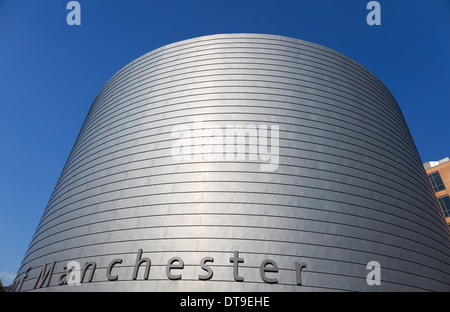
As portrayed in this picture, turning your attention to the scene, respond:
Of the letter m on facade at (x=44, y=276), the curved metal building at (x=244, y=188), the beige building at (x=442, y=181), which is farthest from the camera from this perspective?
the beige building at (x=442, y=181)

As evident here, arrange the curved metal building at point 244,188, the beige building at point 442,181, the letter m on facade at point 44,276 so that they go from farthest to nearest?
the beige building at point 442,181 < the letter m on facade at point 44,276 < the curved metal building at point 244,188

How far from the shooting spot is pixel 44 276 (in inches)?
555

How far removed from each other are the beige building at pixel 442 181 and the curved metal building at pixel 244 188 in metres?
22.5

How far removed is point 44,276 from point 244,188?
11.5m

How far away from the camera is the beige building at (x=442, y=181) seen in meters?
35.9

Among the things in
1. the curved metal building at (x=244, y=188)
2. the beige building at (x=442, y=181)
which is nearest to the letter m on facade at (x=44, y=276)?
the curved metal building at (x=244, y=188)

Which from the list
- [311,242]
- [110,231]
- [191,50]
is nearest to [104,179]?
[110,231]

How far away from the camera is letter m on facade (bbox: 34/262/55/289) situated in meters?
13.8

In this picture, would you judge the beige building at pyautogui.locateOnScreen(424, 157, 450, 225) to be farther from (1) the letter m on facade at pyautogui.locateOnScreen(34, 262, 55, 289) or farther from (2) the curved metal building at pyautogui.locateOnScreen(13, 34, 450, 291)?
(1) the letter m on facade at pyautogui.locateOnScreen(34, 262, 55, 289)

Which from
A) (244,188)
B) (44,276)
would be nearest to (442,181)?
(244,188)

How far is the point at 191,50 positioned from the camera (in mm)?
19328

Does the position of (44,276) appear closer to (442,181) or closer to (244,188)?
(244,188)

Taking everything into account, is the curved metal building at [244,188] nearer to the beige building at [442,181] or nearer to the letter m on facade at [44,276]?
the letter m on facade at [44,276]

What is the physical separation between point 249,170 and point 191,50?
10.7m
